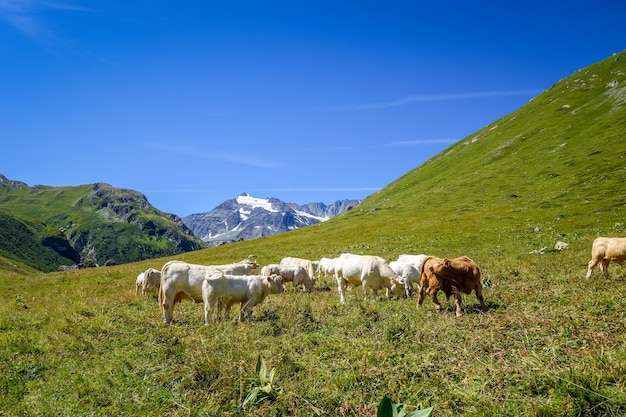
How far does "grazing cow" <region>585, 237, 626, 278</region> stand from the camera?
17000mm

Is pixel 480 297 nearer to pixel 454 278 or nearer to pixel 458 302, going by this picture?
pixel 454 278

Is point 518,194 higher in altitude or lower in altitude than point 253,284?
higher

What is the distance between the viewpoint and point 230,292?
14438 mm

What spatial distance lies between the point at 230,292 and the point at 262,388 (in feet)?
25.0

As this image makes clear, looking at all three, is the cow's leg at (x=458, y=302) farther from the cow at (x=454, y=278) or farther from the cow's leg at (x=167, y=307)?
the cow's leg at (x=167, y=307)

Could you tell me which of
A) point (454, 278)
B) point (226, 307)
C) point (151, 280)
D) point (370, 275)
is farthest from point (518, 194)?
point (226, 307)

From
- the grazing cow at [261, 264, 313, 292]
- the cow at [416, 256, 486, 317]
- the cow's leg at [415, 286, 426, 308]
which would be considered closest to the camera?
the cow at [416, 256, 486, 317]

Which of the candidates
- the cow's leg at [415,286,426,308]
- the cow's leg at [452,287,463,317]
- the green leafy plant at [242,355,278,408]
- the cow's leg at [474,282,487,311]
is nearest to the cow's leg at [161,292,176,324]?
the green leafy plant at [242,355,278,408]

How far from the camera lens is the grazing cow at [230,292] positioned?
1408 centimetres

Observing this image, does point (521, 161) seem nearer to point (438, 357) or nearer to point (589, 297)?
point (589, 297)

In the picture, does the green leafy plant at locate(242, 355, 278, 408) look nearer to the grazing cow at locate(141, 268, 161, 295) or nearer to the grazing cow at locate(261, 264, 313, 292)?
the grazing cow at locate(261, 264, 313, 292)

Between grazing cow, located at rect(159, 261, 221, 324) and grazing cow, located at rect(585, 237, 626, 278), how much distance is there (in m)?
16.2

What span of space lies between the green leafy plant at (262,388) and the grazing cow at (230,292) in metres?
6.32

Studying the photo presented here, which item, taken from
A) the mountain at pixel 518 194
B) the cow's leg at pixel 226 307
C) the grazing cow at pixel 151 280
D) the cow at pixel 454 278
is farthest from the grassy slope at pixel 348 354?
the mountain at pixel 518 194
